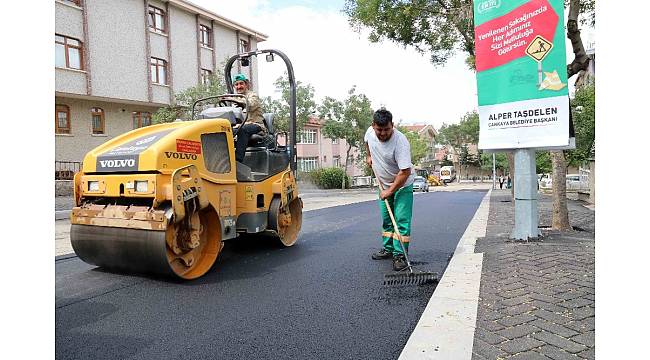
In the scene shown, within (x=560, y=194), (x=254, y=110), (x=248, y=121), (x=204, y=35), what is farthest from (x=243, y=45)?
(x=560, y=194)

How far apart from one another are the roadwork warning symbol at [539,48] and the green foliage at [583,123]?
11716mm

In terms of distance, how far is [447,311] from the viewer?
318 cm

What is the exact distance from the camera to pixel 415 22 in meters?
13.2

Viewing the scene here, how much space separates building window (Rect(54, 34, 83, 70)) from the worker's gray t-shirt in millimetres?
19044

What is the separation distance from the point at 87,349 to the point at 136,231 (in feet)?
4.41

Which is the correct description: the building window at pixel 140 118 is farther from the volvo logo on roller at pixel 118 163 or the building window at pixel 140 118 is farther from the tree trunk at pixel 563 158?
the tree trunk at pixel 563 158

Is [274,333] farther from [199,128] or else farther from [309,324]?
[199,128]

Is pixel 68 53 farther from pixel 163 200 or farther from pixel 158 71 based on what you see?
pixel 163 200

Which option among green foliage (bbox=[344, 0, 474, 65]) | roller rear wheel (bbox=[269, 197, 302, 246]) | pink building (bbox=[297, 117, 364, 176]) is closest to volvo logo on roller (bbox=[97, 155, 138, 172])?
roller rear wheel (bbox=[269, 197, 302, 246])

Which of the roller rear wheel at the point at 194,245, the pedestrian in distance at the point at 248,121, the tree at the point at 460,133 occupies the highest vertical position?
the tree at the point at 460,133

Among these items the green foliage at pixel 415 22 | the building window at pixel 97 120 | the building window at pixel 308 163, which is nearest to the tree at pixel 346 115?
the building window at pixel 308 163

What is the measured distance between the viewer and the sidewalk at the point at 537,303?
8.13ft

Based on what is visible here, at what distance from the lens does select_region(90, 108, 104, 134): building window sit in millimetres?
21797

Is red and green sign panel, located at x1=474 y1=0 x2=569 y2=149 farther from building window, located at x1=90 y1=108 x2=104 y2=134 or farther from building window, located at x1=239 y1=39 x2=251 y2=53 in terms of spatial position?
building window, located at x1=239 y1=39 x2=251 y2=53
